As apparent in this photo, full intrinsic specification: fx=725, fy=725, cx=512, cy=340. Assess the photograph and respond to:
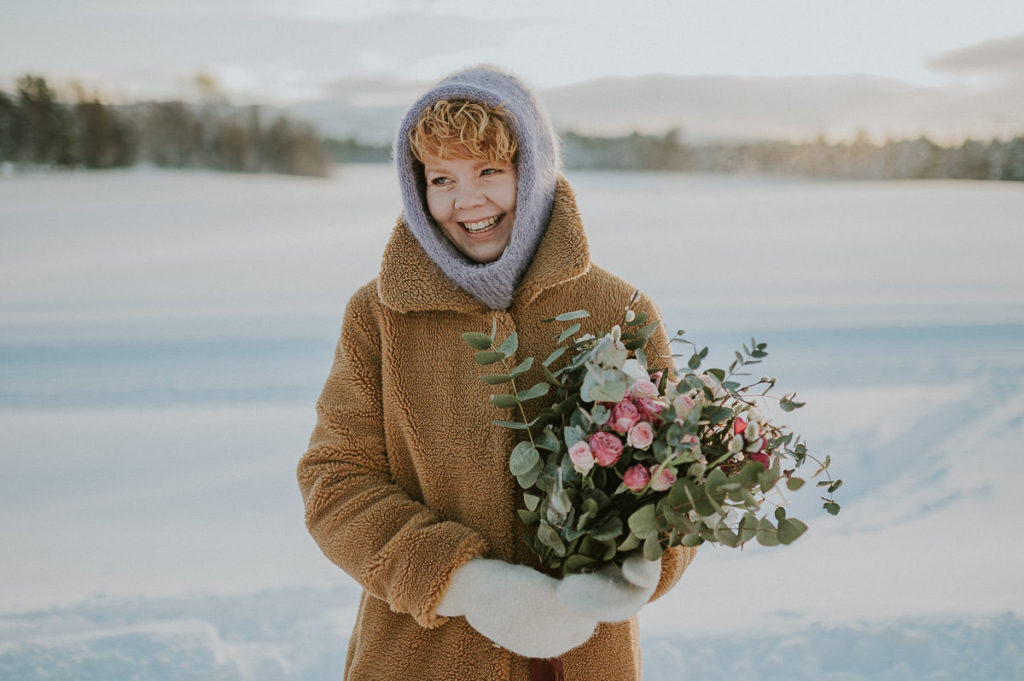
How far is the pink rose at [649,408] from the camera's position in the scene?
881 millimetres

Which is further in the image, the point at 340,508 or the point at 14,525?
the point at 14,525

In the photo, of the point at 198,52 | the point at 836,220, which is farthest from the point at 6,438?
the point at 836,220

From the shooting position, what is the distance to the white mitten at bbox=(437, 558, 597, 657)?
0.94m

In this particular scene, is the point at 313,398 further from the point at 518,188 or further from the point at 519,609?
the point at 519,609

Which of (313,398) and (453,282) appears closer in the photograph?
(453,282)

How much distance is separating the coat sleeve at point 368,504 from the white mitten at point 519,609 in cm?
4

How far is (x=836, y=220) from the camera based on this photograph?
303 inches

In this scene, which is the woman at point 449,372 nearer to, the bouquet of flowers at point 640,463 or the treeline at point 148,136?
the bouquet of flowers at point 640,463

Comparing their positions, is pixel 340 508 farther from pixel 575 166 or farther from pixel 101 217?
pixel 101 217

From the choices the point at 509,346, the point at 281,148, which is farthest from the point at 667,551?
the point at 281,148

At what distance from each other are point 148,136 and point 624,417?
8.82m

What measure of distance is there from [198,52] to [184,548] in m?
6.45

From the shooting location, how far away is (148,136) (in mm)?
8203

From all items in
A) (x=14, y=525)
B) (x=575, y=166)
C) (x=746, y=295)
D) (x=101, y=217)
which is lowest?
(x=14, y=525)
